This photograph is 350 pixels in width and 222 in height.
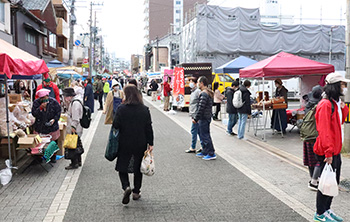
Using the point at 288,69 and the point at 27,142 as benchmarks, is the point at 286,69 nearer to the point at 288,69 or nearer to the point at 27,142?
the point at 288,69

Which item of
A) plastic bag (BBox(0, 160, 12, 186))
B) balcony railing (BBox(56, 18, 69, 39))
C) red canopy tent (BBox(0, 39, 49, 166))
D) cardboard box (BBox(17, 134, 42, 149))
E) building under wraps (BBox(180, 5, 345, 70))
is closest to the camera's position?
red canopy tent (BBox(0, 39, 49, 166))

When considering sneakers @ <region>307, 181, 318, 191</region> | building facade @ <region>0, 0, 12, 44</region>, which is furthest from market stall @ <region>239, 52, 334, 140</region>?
building facade @ <region>0, 0, 12, 44</region>

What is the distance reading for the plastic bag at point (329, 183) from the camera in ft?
14.5

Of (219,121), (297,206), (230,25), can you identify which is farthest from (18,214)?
(230,25)

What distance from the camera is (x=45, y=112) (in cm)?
Result: 787

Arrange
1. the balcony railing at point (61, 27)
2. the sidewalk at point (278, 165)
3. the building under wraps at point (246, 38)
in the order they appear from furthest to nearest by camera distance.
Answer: the balcony railing at point (61, 27)
the building under wraps at point (246, 38)
the sidewalk at point (278, 165)

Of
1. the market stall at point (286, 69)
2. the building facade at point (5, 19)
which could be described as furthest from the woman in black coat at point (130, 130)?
the building facade at point (5, 19)

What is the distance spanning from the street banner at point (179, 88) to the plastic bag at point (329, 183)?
1585 cm

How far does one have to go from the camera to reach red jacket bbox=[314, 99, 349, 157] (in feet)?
14.6

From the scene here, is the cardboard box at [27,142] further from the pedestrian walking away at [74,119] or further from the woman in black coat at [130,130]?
the woman in black coat at [130,130]

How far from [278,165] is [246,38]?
29.6 meters

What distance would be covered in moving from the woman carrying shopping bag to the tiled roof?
29.1m

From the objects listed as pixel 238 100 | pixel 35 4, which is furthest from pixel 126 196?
pixel 35 4

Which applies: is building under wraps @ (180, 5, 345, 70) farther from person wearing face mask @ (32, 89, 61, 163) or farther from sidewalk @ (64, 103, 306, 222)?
person wearing face mask @ (32, 89, 61, 163)
